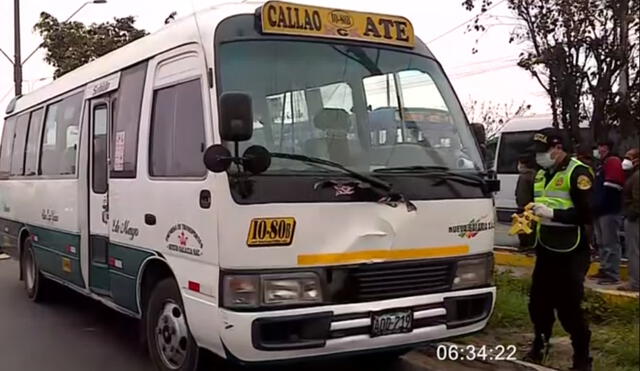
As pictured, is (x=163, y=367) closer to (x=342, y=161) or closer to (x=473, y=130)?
(x=342, y=161)

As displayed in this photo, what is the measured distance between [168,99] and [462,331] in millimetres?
2654

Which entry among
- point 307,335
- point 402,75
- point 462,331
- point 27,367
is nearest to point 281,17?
point 402,75

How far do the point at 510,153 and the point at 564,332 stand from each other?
11.7m

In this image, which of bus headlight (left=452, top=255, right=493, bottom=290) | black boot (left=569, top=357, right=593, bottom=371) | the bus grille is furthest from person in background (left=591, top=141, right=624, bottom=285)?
the bus grille

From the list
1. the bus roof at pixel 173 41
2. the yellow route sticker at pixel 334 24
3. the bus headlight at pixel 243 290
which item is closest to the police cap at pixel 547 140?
the bus roof at pixel 173 41

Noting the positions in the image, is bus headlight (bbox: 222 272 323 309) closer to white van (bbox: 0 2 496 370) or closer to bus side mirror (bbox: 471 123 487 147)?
white van (bbox: 0 2 496 370)

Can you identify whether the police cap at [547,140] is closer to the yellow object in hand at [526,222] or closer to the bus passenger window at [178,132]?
the yellow object in hand at [526,222]

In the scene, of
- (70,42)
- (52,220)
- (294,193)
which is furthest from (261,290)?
(70,42)

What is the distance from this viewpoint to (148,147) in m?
5.91

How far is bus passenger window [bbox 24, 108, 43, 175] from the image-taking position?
938 centimetres

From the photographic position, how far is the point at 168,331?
5617 mm

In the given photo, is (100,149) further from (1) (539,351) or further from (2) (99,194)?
(1) (539,351)

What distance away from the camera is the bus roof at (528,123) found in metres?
17.1
